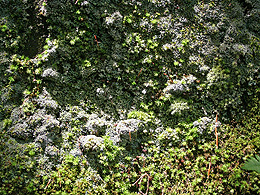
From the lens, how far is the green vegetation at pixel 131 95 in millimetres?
2627

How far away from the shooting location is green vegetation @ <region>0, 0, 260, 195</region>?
2.63 metres

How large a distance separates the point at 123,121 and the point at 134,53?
939 mm

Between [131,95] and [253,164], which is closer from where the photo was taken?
[253,164]

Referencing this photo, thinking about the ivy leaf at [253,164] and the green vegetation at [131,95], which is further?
the green vegetation at [131,95]

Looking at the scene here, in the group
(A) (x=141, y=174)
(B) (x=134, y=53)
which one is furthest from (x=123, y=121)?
(B) (x=134, y=53)

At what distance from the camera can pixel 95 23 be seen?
2.83 meters

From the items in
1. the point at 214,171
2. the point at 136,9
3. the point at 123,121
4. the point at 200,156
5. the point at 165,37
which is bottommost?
the point at 214,171

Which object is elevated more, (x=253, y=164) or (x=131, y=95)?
(x=131, y=95)

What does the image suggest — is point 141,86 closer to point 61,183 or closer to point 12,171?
point 61,183

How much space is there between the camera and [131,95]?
9.47 ft

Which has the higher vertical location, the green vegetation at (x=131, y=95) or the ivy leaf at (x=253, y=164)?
the green vegetation at (x=131, y=95)

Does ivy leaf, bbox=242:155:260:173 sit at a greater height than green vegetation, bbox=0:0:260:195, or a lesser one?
lesser

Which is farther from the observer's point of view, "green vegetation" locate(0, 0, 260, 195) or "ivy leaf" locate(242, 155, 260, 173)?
"green vegetation" locate(0, 0, 260, 195)

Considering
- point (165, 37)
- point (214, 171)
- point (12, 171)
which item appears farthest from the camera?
point (165, 37)
